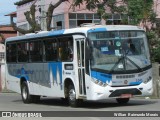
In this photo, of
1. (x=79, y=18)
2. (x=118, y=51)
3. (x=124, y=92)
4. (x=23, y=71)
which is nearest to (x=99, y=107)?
(x=124, y=92)

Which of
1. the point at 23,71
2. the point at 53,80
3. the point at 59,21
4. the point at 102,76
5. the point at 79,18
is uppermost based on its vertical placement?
the point at 79,18

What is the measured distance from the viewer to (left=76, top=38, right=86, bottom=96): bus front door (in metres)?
18.1

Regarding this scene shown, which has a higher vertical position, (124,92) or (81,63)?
(81,63)

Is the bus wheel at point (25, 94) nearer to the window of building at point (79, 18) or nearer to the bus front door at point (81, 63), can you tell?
the bus front door at point (81, 63)

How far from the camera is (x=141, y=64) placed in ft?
59.2

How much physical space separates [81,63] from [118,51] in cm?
142

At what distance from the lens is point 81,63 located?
18219mm

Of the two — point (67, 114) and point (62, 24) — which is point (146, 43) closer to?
point (67, 114)

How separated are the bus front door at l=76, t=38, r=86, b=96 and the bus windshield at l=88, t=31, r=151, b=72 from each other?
1.72 feet

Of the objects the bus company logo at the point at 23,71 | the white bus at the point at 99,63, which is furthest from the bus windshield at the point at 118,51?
the bus company logo at the point at 23,71

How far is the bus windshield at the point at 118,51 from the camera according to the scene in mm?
17656

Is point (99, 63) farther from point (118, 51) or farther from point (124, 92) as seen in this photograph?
point (124, 92)

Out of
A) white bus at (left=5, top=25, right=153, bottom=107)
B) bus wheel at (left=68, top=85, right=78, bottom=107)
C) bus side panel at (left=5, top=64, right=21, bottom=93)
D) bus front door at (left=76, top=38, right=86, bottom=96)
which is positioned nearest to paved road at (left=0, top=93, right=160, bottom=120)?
bus wheel at (left=68, top=85, right=78, bottom=107)

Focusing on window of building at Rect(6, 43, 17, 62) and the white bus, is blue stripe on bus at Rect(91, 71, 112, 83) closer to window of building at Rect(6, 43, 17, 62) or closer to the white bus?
the white bus
